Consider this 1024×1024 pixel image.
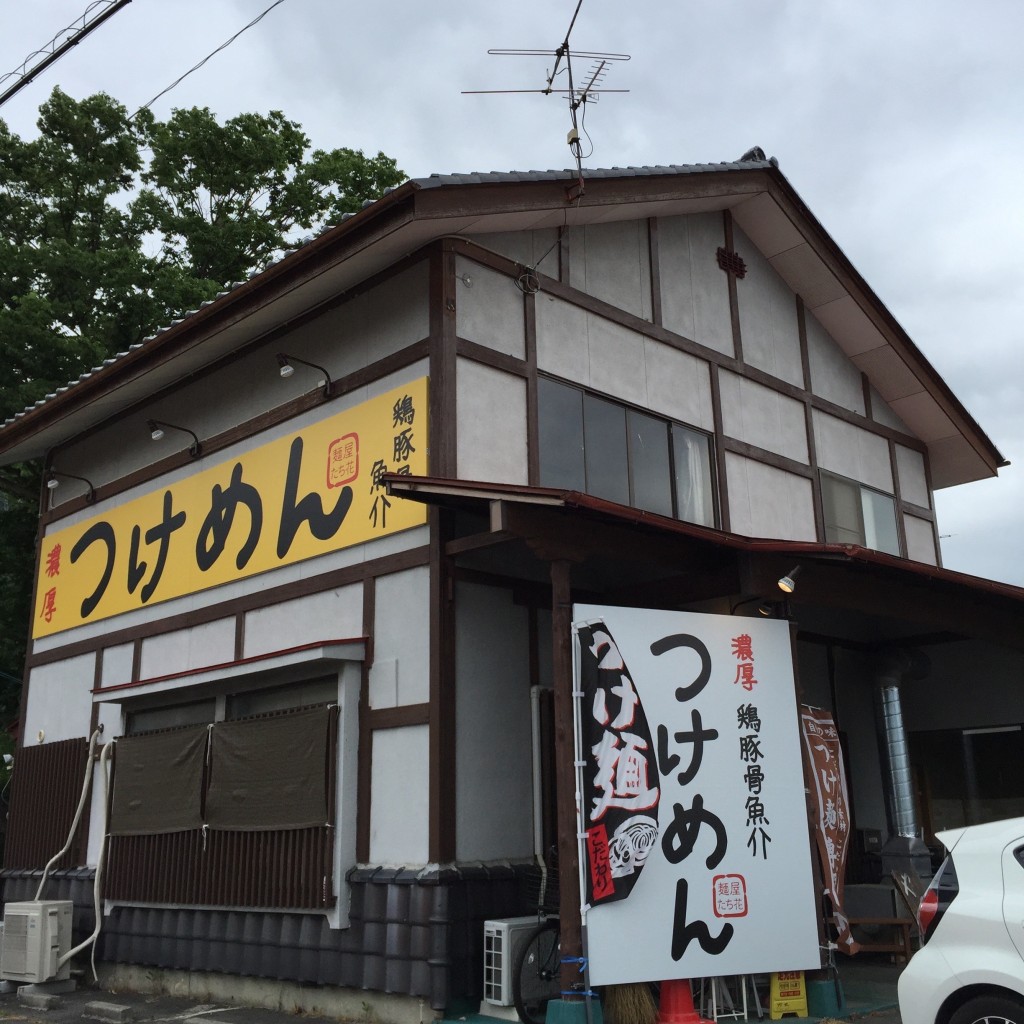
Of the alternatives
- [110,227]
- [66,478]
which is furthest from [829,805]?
[110,227]

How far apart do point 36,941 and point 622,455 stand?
7.78 meters

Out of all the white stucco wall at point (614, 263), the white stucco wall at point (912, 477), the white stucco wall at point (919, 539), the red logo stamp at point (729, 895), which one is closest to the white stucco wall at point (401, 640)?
the red logo stamp at point (729, 895)

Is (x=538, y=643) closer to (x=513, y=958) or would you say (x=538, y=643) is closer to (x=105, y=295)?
(x=513, y=958)

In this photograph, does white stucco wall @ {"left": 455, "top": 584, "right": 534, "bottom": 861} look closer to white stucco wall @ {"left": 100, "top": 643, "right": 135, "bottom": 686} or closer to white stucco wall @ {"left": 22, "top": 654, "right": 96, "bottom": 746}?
white stucco wall @ {"left": 100, "top": 643, "right": 135, "bottom": 686}

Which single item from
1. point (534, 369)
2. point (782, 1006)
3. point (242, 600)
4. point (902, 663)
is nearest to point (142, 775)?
point (242, 600)

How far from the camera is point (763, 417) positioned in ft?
42.1

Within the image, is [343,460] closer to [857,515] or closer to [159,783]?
[159,783]

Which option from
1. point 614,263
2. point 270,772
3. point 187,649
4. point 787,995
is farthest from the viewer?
Result: point 187,649

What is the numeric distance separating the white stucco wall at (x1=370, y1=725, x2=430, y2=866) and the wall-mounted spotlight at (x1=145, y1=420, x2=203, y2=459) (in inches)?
182

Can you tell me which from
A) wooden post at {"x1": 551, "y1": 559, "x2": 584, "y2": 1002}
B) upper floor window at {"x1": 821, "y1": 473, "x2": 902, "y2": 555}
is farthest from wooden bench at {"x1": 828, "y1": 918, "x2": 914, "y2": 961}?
upper floor window at {"x1": 821, "y1": 473, "x2": 902, "y2": 555}

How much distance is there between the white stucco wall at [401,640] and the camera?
8.97 m

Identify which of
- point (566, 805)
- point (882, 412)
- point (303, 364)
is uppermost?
point (882, 412)

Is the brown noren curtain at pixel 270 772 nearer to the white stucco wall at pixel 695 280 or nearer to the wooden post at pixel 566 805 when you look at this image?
the wooden post at pixel 566 805

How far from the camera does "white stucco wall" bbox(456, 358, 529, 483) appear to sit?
31.0 ft
